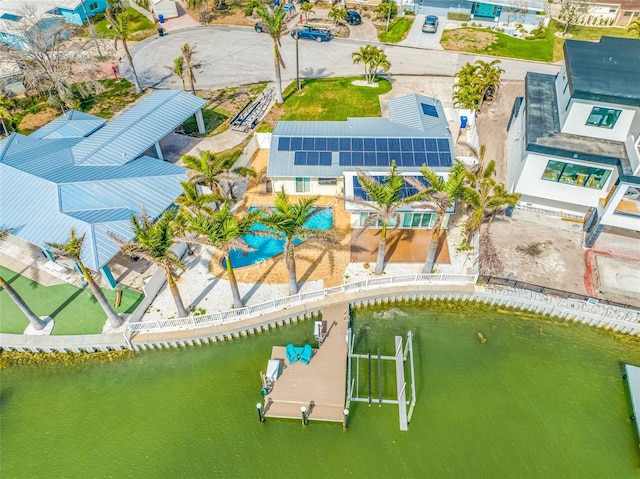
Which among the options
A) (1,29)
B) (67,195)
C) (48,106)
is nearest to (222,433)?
(67,195)

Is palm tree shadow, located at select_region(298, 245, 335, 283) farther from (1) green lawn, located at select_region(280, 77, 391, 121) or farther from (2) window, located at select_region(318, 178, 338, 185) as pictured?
(1) green lawn, located at select_region(280, 77, 391, 121)

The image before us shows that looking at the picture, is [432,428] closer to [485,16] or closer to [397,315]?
[397,315]

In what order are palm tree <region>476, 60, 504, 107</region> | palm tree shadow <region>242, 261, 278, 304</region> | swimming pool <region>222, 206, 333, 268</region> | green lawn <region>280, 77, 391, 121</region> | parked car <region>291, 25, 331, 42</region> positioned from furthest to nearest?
1. parked car <region>291, 25, 331, 42</region>
2. green lawn <region>280, 77, 391, 121</region>
3. palm tree <region>476, 60, 504, 107</region>
4. swimming pool <region>222, 206, 333, 268</region>
5. palm tree shadow <region>242, 261, 278, 304</region>

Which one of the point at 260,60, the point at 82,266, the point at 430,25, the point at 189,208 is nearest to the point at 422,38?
the point at 430,25

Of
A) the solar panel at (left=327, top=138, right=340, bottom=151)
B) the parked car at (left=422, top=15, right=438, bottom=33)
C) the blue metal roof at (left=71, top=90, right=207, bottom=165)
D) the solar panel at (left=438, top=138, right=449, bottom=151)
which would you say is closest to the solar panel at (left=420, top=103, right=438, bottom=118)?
the solar panel at (left=438, top=138, right=449, bottom=151)

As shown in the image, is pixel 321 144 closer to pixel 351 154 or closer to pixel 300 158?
pixel 300 158

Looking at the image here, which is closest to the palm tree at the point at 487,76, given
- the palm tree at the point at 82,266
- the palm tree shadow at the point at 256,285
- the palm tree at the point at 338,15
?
the palm tree at the point at 338,15
